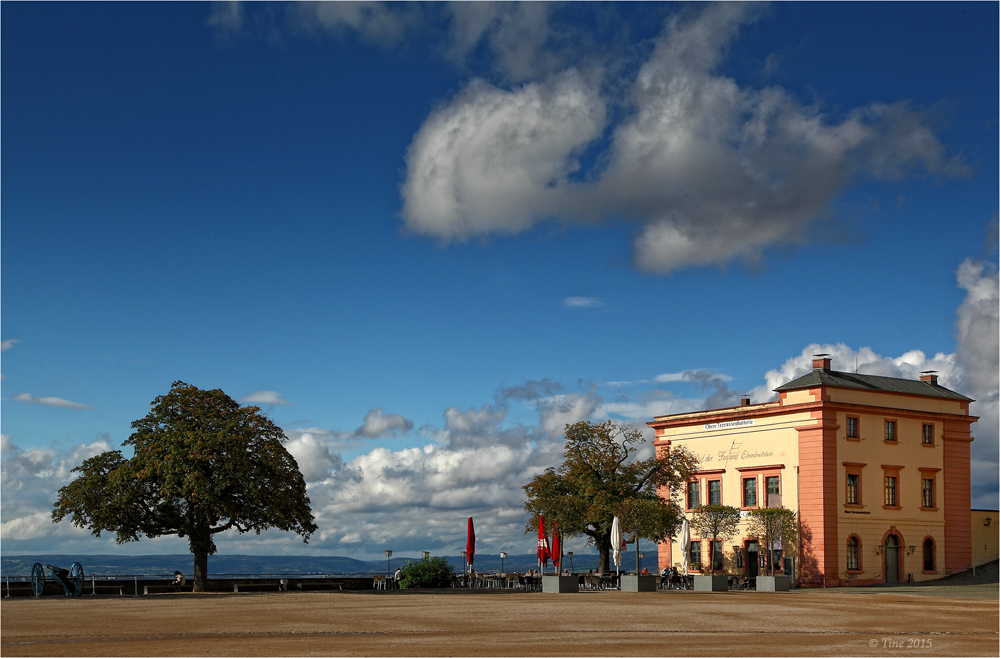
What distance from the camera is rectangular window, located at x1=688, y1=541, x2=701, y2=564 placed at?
66.1 metres

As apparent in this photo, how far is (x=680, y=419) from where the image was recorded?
229 feet

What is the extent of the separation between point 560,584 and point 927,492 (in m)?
33.4

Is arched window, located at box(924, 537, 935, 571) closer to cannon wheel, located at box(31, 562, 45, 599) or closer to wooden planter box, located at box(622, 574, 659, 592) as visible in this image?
wooden planter box, located at box(622, 574, 659, 592)

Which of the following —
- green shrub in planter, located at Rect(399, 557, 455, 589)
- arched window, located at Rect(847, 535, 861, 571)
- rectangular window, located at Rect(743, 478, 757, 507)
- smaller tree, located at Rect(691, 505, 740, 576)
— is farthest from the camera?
rectangular window, located at Rect(743, 478, 757, 507)

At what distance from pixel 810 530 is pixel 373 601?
1321 inches

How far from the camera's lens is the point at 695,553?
6638cm

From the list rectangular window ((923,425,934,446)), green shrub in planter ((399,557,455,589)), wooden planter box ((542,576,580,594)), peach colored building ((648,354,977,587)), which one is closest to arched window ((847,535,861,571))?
peach colored building ((648,354,977,587))

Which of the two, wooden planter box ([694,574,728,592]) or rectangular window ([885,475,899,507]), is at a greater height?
rectangular window ([885,475,899,507])

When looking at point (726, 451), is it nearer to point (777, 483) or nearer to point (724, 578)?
point (777, 483)

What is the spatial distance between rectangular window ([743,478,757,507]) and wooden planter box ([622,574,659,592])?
→ 71.5 ft

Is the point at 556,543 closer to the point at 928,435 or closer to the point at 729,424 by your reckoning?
the point at 729,424

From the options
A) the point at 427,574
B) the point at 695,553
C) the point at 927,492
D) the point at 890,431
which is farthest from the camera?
the point at 695,553

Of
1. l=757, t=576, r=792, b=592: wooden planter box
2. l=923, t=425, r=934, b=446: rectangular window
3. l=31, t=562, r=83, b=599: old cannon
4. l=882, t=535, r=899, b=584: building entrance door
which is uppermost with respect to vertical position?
l=923, t=425, r=934, b=446: rectangular window

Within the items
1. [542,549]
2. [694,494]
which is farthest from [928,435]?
[542,549]
